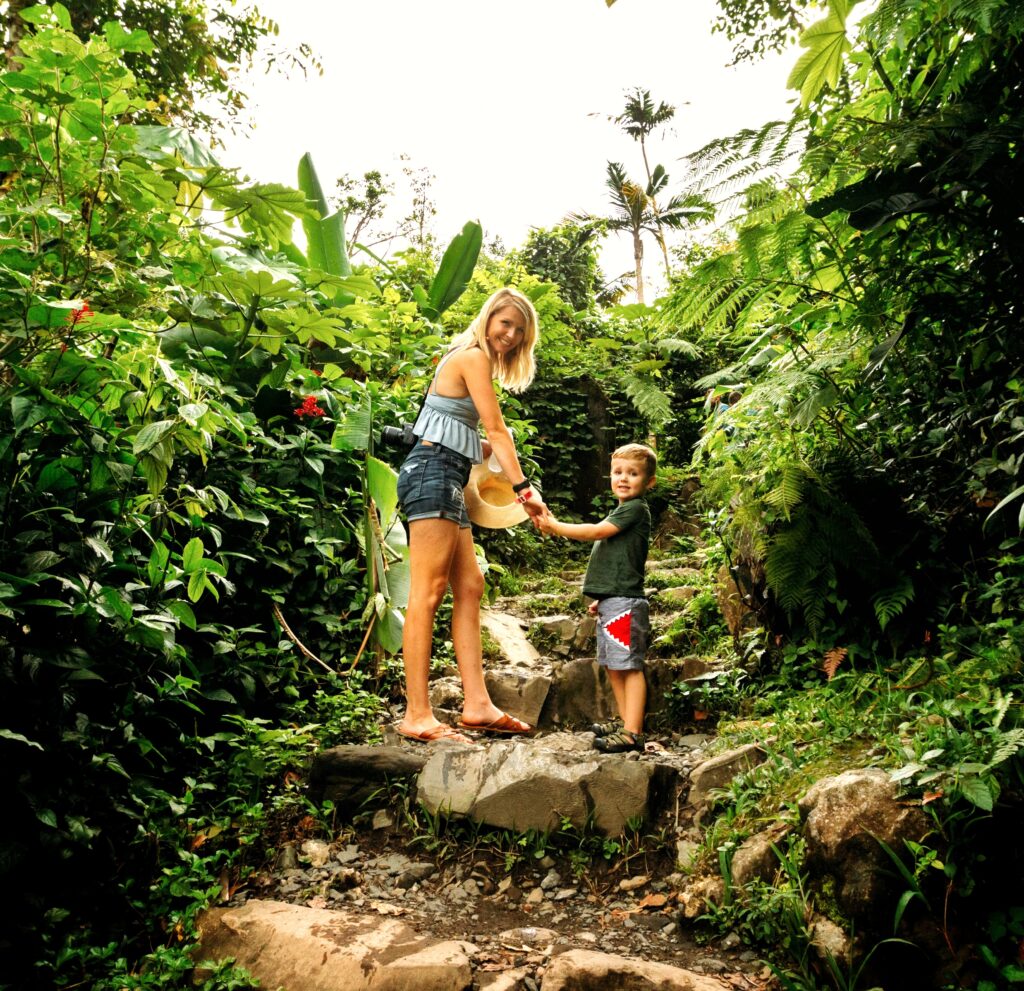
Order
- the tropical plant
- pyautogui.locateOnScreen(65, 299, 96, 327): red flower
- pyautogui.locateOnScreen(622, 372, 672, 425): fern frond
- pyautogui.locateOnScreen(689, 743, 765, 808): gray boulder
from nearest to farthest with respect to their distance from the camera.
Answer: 1. pyautogui.locateOnScreen(65, 299, 96, 327): red flower
2. pyautogui.locateOnScreen(689, 743, 765, 808): gray boulder
3. pyautogui.locateOnScreen(622, 372, 672, 425): fern frond
4. the tropical plant

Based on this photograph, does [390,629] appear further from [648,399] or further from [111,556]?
[648,399]

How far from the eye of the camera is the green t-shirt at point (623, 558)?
3.59 metres

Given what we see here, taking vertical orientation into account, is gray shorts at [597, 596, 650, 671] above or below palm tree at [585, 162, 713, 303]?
below

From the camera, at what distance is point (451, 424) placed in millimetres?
3049

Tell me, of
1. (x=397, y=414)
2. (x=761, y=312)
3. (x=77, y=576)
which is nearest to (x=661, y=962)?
(x=77, y=576)

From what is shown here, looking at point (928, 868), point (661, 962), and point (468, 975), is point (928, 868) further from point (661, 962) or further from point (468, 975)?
point (468, 975)

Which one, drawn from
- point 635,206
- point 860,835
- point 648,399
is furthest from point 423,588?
point 635,206

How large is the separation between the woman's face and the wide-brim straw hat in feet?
1.79

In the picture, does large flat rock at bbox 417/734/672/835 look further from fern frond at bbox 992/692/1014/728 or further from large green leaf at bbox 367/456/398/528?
large green leaf at bbox 367/456/398/528

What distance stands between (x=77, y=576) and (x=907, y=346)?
113 inches

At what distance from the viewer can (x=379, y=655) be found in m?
3.83

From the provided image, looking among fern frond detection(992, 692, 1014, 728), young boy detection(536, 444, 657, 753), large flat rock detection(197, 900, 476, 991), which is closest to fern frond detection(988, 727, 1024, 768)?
fern frond detection(992, 692, 1014, 728)

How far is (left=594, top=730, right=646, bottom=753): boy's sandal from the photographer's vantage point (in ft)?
10.1

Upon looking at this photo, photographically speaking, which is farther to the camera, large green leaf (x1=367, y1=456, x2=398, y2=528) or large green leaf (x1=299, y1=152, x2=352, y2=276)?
large green leaf (x1=299, y1=152, x2=352, y2=276)
